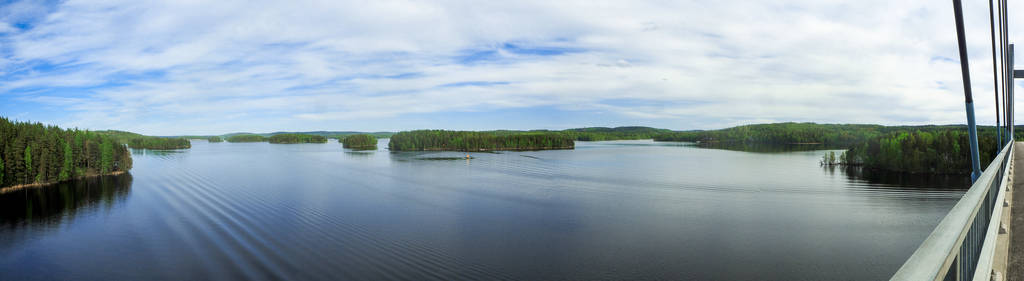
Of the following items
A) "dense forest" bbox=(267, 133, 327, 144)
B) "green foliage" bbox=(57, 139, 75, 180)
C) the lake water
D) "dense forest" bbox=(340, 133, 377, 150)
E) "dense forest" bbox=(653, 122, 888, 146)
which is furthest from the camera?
"dense forest" bbox=(267, 133, 327, 144)

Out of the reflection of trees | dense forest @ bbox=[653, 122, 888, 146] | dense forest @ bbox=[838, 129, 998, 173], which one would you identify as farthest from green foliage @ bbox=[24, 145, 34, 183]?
dense forest @ bbox=[653, 122, 888, 146]

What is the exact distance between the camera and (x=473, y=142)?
86.6m

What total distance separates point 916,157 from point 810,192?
23474 millimetres

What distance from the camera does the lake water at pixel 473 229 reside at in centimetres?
1331

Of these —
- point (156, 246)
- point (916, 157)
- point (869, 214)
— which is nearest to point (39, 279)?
point (156, 246)

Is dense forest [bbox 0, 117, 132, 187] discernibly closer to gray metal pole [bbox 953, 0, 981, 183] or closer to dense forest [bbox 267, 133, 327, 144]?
gray metal pole [bbox 953, 0, 981, 183]

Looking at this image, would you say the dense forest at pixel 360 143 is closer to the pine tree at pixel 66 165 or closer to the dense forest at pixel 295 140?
the dense forest at pixel 295 140

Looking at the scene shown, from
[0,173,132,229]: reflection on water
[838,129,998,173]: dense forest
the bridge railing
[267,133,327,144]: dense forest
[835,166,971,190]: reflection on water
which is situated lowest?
[835,166,971,190]: reflection on water

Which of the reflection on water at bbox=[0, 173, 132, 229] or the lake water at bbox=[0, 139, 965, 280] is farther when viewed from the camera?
the reflection on water at bbox=[0, 173, 132, 229]

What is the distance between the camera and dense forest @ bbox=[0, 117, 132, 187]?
110ft

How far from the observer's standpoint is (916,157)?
1665 inches

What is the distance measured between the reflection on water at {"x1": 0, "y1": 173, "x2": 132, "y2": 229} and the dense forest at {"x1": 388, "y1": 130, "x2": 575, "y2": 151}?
53285 mm

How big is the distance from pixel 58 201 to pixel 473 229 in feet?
90.9

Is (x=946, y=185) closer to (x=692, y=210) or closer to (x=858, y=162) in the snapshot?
(x=858, y=162)
